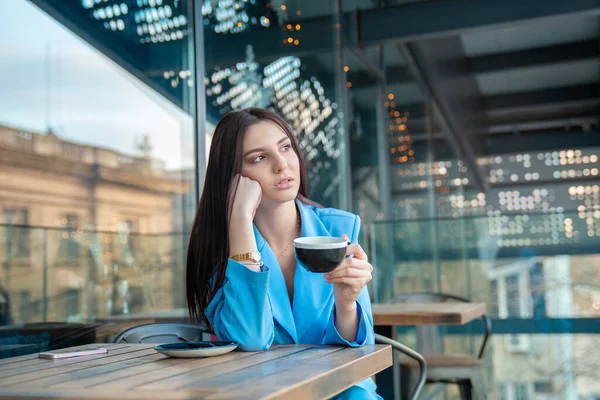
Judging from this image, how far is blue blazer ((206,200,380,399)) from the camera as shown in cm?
170

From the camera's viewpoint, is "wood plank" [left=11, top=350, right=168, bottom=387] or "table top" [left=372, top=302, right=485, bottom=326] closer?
"wood plank" [left=11, top=350, right=168, bottom=387]

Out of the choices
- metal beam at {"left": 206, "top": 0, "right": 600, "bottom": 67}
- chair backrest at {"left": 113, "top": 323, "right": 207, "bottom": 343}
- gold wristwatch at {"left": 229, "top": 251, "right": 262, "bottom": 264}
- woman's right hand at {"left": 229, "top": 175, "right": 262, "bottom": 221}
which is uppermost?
metal beam at {"left": 206, "top": 0, "right": 600, "bottom": 67}

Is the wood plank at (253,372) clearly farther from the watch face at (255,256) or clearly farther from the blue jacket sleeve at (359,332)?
the watch face at (255,256)

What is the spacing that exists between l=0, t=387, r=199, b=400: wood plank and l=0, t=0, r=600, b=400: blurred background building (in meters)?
0.90

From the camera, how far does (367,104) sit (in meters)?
5.99

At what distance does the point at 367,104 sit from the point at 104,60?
12.1ft

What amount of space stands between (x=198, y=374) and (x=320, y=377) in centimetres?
24

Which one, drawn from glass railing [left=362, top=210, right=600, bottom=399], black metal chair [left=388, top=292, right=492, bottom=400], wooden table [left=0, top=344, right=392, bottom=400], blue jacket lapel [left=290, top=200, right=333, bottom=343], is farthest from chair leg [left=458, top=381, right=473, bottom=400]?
wooden table [left=0, top=344, right=392, bottom=400]

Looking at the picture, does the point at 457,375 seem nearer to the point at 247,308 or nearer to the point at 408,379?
the point at 408,379

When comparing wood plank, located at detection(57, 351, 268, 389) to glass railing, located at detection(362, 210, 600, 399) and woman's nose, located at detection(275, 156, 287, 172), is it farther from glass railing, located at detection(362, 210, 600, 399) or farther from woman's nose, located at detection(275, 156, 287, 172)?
glass railing, located at detection(362, 210, 600, 399)

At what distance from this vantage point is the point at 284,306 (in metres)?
1.87

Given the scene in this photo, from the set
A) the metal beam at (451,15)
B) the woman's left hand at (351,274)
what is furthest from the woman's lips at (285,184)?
the metal beam at (451,15)

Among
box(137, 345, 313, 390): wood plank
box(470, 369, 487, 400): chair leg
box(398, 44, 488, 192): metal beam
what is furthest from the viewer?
box(398, 44, 488, 192): metal beam

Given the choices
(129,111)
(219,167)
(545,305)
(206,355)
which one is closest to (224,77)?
(129,111)
